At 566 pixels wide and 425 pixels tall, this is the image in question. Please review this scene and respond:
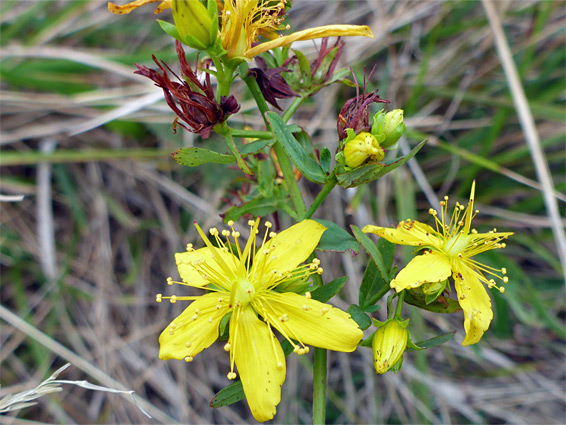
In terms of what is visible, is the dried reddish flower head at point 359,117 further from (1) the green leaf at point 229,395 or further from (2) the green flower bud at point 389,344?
(1) the green leaf at point 229,395

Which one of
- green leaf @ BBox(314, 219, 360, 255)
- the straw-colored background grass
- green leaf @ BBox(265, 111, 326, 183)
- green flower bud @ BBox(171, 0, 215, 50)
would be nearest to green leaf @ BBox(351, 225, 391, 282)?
green leaf @ BBox(314, 219, 360, 255)

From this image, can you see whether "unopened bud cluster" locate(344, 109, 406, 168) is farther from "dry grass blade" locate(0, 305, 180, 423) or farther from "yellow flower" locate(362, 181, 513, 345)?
"dry grass blade" locate(0, 305, 180, 423)

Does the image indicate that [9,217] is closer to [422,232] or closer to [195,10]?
[195,10]

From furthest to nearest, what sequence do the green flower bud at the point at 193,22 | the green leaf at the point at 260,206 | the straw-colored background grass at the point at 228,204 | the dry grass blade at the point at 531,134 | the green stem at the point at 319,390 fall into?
the straw-colored background grass at the point at 228,204, the dry grass blade at the point at 531,134, the green leaf at the point at 260,206, the green stem at the point at 319,390, the green flower bud at the point at 193,22

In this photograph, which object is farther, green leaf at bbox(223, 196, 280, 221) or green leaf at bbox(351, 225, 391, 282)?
green leaf at bbox(223, 196, 280, 221)

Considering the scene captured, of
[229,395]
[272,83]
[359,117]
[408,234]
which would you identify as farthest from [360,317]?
[272,83]

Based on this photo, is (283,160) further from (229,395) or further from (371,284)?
(229,395)

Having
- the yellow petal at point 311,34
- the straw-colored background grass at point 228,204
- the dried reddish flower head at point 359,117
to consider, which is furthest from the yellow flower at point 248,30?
the straw-colored background grass at point 228,204
